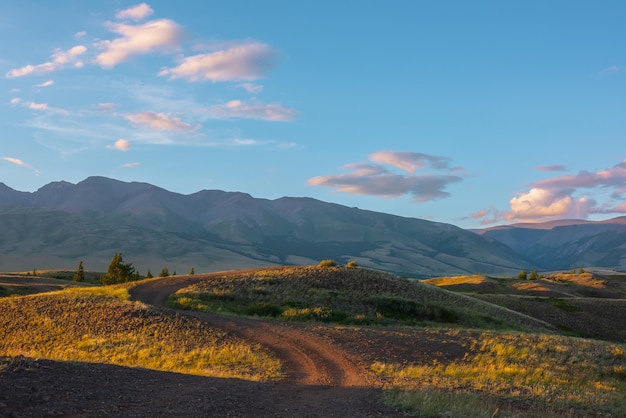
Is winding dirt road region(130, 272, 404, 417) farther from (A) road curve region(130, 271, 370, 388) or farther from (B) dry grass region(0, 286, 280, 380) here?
(B) dry grass region(0, 286, 280, 380)

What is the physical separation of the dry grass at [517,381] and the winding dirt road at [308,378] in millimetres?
1091

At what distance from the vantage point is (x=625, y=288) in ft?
317

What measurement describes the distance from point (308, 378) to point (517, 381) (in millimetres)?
8566

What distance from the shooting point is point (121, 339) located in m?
27.2

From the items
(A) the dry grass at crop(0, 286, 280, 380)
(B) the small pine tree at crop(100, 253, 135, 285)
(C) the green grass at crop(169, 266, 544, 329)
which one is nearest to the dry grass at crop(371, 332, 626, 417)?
(A) the dry grass at crop(0, 286, 280, 380)

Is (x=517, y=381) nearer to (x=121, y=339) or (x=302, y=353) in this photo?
(x=302, y=353)

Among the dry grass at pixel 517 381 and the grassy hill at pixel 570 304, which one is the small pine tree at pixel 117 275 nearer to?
the grassy hill at pixel 570 304

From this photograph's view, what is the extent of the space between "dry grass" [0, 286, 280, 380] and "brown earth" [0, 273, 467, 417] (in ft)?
6.83

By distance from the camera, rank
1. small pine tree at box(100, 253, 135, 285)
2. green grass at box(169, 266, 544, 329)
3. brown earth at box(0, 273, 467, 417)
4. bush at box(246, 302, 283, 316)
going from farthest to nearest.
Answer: small pine tree at box(100, 253, 135, 285) → green grass at box(169, 266, 544, 329) → bush at box(246, 302, 283, 316) → brown earth at box(0, 273, 467, 417)

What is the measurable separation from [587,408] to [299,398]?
9.56m

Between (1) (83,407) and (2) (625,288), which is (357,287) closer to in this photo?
(1) (83,407)

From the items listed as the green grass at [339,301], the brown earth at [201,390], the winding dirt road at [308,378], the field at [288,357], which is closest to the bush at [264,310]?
the green grass at [339,301]

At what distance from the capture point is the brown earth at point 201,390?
11859mm

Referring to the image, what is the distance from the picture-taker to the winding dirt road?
1345 cm
